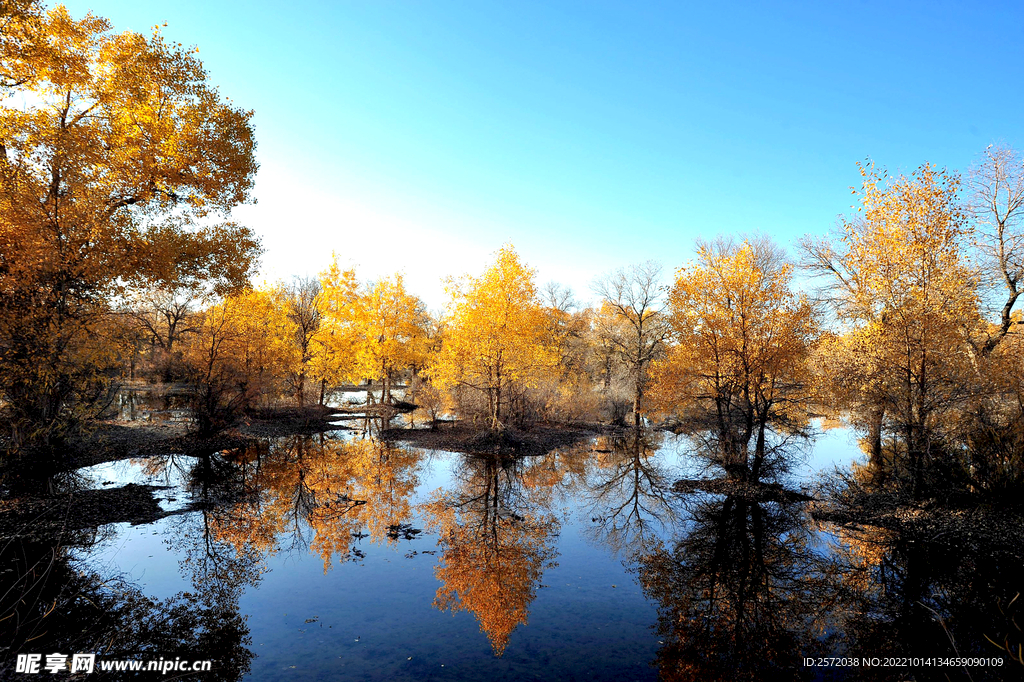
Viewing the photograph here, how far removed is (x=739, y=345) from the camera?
14.9 meters

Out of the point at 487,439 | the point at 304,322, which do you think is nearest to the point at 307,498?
the point at 487,439

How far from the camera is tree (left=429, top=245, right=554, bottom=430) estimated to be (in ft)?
66.4

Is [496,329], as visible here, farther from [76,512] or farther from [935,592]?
[935,592]

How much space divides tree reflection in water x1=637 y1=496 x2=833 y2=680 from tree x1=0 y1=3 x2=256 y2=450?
12998mm

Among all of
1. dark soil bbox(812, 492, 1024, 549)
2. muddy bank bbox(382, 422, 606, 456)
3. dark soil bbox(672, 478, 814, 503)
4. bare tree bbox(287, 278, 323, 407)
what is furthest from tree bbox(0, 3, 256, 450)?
dark soil bbox(812, 492, 1024, 549)

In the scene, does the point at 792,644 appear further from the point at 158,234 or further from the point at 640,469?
the point at 158,234

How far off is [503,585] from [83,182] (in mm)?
13536

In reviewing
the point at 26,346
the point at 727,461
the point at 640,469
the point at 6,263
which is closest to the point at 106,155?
the point at 6,263

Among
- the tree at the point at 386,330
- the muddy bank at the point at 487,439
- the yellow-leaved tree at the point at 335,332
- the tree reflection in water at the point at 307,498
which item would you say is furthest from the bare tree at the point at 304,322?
the tree reflection in water at the point at 307,498

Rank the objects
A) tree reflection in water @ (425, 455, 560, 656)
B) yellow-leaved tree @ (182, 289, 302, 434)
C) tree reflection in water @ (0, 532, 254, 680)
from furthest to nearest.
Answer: yellow-leaved tree @ (182, 289, 302, 434) < tree reflection in water @ (425, 455, 560, 656) < tree reflection in water @ (0, 532, 254, 680)

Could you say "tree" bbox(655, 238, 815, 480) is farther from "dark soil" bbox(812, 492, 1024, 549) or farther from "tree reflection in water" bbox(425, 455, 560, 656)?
"tree reflection in water" bbox(425, 455, 560, 656)

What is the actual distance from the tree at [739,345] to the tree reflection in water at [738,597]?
4.14 meters

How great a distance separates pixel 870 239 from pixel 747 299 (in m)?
3.54

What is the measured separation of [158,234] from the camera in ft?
45.7
